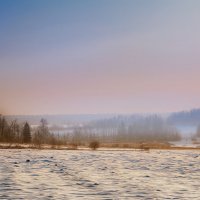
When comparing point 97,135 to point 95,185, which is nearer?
point 95,185

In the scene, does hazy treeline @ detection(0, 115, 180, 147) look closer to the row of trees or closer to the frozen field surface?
the row of trees

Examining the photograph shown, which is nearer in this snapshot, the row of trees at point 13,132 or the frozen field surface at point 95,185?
the frozen field surface at point 95,185

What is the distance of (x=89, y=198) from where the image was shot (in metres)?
10.7

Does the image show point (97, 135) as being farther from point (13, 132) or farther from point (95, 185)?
point (95, 185)

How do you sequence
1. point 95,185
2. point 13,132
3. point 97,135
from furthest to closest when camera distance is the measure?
point 97,135 → point 13,132 → point 95,185

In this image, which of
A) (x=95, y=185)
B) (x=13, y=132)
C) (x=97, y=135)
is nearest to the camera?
(x=95, y=185)

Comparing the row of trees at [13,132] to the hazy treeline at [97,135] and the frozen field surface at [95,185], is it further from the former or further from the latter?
the frozen field surface at [95,185]

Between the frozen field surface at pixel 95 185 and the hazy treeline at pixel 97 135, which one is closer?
the frozen field surface at pixel 95 185

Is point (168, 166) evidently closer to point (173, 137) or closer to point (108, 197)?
point (108, 197)

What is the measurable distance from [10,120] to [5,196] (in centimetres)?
9950

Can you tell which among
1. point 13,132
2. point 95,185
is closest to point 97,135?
point 13,132

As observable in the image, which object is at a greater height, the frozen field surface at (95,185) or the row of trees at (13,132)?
the row of trees at (13,132)

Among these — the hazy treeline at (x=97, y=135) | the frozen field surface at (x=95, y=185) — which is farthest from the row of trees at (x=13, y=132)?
the frozen field surface at (x=95, y=185)

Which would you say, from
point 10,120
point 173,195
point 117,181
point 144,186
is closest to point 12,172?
point 117,181
